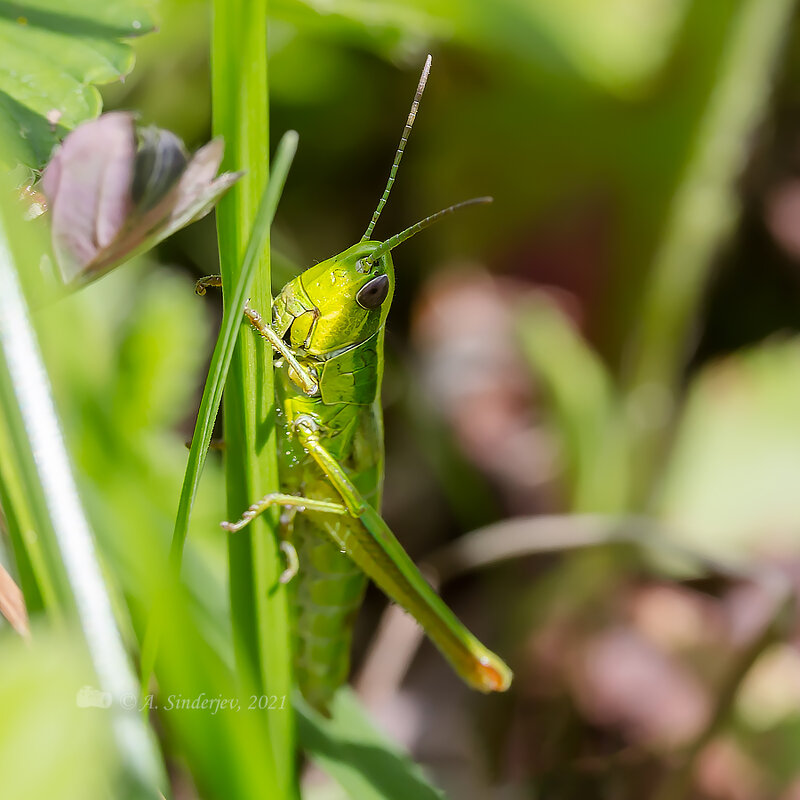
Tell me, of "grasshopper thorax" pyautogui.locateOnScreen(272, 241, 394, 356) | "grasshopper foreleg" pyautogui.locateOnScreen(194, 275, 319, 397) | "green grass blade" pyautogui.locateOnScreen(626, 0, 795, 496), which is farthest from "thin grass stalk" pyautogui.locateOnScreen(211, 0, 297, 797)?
"green grass blade" pyautogui.locateOnScreen(626, 0, 795, 496)

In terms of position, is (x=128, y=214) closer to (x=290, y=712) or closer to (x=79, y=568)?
(x=79, y=568)

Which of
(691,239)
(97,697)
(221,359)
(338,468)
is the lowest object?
(691,239)

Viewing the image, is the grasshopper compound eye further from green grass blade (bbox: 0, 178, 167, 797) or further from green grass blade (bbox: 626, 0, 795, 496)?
green grass blade (bbox: 626, 0, 795, 496)

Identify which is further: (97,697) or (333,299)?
(333,299)

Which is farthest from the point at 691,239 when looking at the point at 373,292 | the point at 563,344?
the point at 373,292

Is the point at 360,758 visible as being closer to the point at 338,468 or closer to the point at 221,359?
the point at 338,468

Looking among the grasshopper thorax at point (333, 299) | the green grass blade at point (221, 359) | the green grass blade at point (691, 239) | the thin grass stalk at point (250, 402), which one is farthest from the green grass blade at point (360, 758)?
the green grass blade at point (691, 239)
